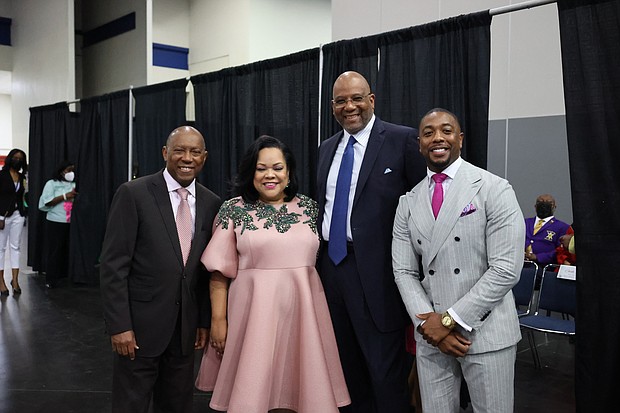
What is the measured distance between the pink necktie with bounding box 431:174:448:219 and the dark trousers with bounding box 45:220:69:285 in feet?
18.9

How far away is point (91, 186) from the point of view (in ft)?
21.8

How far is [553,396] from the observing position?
3547 millimetres

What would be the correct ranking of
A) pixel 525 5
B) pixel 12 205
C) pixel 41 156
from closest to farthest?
pixel 525 5
pixel 12 205
pixel 41 156

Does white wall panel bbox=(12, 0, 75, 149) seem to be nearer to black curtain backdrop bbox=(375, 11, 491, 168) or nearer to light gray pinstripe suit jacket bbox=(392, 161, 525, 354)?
black curtain backdrop bbox=(375, 11, 491, 168)

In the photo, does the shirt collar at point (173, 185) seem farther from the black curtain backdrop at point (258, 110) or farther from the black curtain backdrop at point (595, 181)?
the black curtain backdrop at point (595, 181)

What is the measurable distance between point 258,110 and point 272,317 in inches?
100

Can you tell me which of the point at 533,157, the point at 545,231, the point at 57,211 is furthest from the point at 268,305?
the point at 57,211

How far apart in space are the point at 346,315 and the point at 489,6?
2.64 meters

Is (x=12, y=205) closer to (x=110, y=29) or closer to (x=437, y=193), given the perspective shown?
(x=110, y=29)

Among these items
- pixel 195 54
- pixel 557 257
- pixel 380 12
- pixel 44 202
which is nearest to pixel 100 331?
pixel 44 202

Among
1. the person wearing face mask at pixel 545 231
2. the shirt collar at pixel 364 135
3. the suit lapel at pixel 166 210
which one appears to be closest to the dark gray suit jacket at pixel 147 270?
the suit lapel at pixel 166 210

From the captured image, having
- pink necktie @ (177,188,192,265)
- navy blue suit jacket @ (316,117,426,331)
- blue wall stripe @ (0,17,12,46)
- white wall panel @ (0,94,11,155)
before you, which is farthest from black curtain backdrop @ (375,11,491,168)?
white wall panel @ (0,94,11,155)

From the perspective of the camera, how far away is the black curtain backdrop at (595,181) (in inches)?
97.4

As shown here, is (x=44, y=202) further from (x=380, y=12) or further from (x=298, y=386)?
(x=298, y=386)
